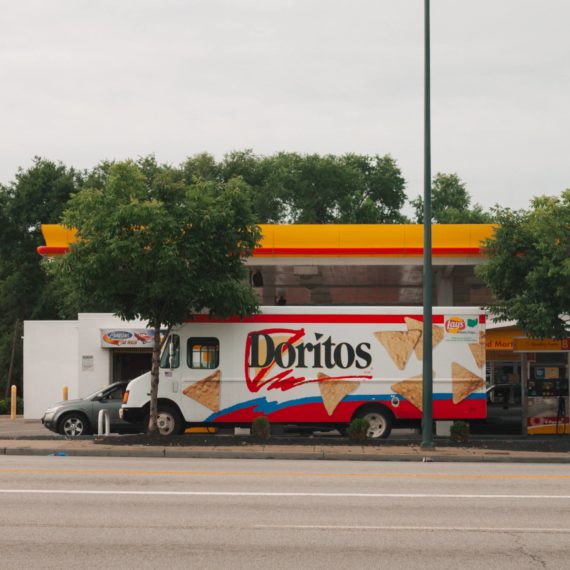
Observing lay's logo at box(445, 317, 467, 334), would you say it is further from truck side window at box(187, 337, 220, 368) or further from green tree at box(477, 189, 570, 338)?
truck side window at box(187, 337, 220, 368)

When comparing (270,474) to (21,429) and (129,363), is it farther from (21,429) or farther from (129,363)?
(129,363)

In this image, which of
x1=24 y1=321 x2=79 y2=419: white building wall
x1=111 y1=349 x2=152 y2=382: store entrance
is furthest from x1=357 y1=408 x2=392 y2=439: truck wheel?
x1=24 y1=321 x2=79 y2=419: white building wall

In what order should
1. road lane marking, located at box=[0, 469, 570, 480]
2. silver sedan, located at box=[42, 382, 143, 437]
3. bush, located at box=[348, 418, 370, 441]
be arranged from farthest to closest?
silver sedan, located at box=[42, 382, 143, 437]
bush, located at box=[348, 418, 370, 441]
road lane marking, located at box=[0, 469, 570, 480]

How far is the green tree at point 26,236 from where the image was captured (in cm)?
5741

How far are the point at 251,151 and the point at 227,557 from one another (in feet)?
202

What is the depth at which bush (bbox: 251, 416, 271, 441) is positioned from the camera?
71.8ft

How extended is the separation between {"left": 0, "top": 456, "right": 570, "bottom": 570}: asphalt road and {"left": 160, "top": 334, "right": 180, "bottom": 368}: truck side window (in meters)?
5.75

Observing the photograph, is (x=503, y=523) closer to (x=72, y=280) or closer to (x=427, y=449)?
(x=427, y=449)

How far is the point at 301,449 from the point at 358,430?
75.7 inches

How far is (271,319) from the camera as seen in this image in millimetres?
23047

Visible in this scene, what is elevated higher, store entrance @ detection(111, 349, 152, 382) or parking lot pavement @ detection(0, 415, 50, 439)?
store entrance @ detection(111, 349, 152, 382)

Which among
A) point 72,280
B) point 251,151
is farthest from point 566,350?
point 251,151

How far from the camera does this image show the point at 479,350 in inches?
910

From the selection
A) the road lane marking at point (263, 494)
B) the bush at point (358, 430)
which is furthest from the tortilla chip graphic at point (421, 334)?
the road lane marking at point (263, 494)
